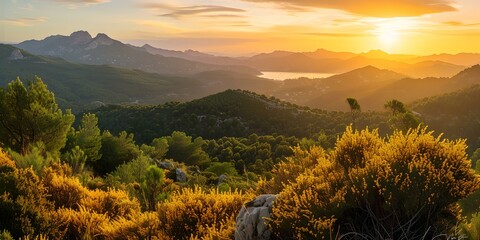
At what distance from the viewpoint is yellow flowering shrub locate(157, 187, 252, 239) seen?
8789mm

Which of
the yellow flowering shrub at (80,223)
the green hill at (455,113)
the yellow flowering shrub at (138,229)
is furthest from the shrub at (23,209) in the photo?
the green hill at (455,113)

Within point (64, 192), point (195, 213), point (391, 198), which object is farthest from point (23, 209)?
point (391, 198)

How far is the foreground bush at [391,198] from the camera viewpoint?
6.16 metres

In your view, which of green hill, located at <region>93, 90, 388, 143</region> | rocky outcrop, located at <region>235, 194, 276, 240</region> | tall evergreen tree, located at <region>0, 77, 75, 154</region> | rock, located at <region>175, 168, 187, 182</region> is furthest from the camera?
green hill, located at <region>93, 90, 388, 143</region>

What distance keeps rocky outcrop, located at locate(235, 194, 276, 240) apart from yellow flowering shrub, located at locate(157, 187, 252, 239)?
1.28 m

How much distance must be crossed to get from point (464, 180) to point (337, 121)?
333ft

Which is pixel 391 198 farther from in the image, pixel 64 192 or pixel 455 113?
pixel 455 113

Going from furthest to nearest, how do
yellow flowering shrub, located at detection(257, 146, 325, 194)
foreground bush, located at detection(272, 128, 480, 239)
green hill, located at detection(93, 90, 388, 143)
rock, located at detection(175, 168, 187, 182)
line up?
green hill, located at detection(93, 90, 388, 143), rock, located at detection(175, 168, 187, 182), yellow flowering shrub, located at detection(257, 146, 325, 194), foreground bush, located at detection(272, 128, 480, 239)

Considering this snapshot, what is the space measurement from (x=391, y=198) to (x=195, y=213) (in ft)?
15.7

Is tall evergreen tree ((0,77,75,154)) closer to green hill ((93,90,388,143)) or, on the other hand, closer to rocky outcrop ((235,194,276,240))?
rocky outcrop ((235,194,276,240))

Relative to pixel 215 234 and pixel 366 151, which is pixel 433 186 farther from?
pixel 215 234

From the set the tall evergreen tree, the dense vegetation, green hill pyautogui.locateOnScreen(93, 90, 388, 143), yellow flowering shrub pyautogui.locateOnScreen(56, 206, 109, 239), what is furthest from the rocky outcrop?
green hill pyautogui.locateOnScreen(93, 90, 388, 143)

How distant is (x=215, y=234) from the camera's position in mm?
7688

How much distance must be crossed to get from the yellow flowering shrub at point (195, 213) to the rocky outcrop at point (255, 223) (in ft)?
4.21
